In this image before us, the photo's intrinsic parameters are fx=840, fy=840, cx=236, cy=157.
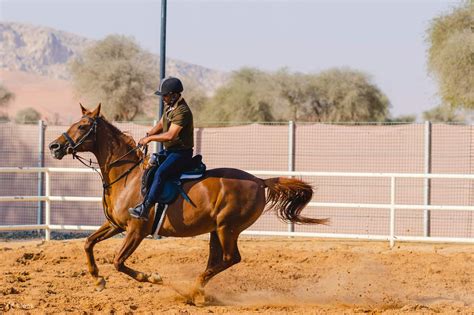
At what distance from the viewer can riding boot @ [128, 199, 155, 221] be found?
31.3 ft

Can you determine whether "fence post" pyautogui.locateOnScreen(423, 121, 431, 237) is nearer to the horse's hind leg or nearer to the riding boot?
the horse's hind leg

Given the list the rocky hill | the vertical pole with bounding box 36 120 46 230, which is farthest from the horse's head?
the rocky hill

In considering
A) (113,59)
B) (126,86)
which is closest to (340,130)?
(126,86)

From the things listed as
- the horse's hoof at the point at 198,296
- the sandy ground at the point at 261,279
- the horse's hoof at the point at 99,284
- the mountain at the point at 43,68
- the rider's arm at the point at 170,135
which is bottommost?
the sandy ground at the point at 261,279

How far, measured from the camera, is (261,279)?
11.6m

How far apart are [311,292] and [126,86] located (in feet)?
103

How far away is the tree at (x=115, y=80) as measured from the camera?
134ft

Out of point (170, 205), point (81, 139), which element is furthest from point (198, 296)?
point (81, 139)

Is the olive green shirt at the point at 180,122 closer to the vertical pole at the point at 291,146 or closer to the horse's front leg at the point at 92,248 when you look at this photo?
the horse's front leg at the point at 92,248

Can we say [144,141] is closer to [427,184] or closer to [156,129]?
[156,129]

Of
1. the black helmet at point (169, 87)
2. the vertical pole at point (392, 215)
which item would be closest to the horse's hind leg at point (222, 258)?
the black helmet at point (169, 87)

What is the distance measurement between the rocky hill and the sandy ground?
416ft

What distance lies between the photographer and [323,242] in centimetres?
1583

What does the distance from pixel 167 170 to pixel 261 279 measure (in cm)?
275
